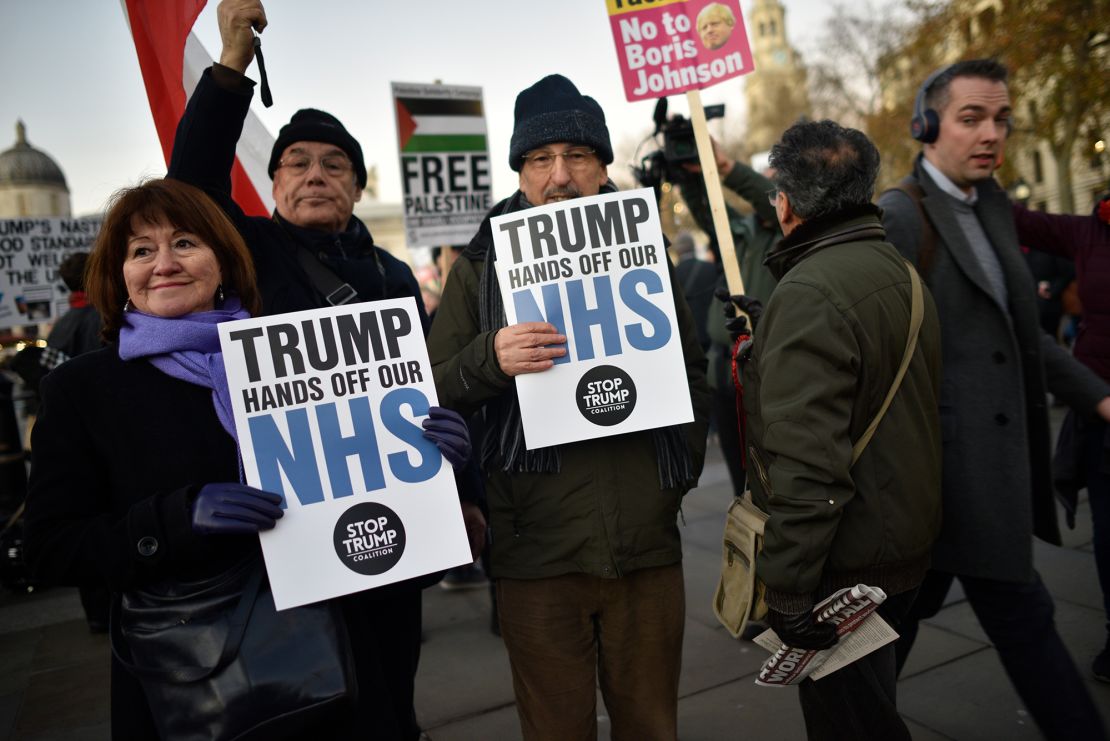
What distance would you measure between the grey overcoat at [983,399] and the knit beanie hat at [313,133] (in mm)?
1783

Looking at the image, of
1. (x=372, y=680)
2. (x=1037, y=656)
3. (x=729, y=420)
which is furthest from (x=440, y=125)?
(x=1037, y=656)

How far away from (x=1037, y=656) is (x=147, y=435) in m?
2.50

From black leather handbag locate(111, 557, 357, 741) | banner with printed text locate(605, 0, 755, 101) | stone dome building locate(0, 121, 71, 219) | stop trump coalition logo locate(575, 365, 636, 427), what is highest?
stone dome building locate(0, 121, 71, 219)

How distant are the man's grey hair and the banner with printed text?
60.5 inches

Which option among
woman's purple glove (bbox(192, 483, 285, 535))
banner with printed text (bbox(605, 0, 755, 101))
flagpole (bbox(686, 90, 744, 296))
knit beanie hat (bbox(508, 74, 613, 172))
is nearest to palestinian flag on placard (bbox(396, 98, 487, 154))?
banner with printed text (bbox(605, 0, 755, 101))

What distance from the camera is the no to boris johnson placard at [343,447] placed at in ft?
5.73

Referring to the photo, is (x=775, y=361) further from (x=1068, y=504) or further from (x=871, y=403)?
(x=1068, y=504)

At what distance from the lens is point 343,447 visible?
5.97ft

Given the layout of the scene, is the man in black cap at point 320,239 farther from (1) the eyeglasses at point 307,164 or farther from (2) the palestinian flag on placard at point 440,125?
(2) the palestinian flag on placard at point 440,125

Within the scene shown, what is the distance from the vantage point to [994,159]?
273 cm

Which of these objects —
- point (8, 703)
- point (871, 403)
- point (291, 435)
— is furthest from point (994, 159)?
point (8, 703)

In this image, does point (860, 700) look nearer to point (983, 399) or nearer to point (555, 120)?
point (983, 399)

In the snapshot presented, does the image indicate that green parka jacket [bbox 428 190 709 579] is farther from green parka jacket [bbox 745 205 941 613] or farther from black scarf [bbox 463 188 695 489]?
green parka jacket [bbox 745 205 941 613]

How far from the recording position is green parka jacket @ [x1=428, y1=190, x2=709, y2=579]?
2309 millimetres
